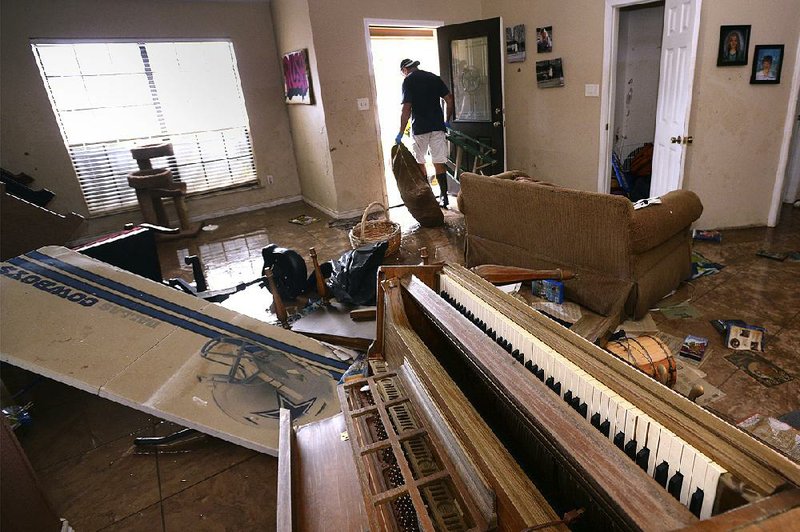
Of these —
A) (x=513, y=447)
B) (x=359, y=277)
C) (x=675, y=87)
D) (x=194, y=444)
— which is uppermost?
(x=675, y=87)

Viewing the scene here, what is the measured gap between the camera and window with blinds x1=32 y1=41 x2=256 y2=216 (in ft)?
15.5

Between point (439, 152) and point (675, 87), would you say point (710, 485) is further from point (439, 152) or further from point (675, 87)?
point (439, 152)

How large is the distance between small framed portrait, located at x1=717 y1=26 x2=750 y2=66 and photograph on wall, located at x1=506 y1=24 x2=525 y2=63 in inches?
79.1

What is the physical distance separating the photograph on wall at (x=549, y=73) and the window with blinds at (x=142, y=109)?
3757 millimetres

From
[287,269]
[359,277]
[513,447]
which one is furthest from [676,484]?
[287,269]

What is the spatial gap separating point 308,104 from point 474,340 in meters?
4.90

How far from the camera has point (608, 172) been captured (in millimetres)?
4578

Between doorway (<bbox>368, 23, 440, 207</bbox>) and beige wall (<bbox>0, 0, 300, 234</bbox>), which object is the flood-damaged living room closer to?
beige wall (<bbox>0, 0, 300, 234</bbox>)

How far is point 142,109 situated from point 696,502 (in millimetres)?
6145

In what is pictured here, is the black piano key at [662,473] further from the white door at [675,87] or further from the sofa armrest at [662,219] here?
the white door at [675,87]

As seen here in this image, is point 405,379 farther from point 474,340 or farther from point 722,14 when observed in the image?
point 722,14

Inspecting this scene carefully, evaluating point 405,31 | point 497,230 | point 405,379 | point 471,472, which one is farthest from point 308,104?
point 471,472

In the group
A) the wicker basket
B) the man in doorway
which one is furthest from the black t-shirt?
the wicker basket

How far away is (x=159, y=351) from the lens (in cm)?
187
